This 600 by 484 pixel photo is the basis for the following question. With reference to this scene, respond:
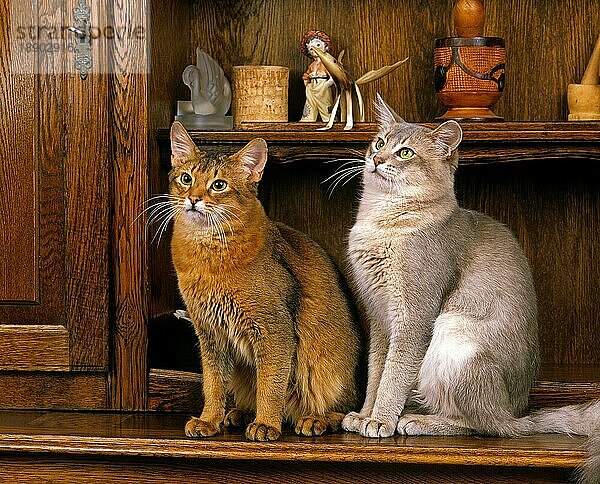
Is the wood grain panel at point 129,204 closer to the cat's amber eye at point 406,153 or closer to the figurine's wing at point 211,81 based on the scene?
the figurine's wing at point 211,81

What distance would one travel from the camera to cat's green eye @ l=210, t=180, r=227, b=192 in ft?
6.27

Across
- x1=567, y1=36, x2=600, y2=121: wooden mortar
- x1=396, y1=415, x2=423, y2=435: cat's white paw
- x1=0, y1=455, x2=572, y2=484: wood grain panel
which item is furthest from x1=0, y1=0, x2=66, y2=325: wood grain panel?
x1=567, y1=36, x2=600, y2=121: wooden mortar

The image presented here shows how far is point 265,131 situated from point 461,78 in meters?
0.46

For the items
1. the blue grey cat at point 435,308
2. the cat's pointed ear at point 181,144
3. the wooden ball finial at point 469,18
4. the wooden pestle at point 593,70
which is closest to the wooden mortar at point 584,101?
the wooden pestle at point 593,70

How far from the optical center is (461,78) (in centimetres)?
221

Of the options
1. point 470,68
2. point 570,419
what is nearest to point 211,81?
point 470,68

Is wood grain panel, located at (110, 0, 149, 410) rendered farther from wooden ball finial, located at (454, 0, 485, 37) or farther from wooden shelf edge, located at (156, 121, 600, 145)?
wooden ball finial, located at (454, 0, 485, 37)

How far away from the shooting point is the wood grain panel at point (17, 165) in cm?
211

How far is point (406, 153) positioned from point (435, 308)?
32 centimetres

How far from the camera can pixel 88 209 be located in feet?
6.96

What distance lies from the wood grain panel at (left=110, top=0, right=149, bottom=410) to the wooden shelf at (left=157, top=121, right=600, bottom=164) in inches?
3.5

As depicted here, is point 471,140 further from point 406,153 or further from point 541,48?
point 541,48

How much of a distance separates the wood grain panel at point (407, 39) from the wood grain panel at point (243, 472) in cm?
97

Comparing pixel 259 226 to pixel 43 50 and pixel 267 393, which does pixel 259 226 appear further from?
pixel 43 50
